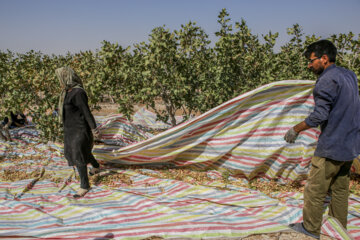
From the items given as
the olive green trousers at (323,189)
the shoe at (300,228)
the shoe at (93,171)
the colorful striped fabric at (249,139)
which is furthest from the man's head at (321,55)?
the shoe at (93,171)

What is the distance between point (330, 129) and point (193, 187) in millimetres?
2090

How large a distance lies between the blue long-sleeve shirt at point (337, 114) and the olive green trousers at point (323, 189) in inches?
4.8

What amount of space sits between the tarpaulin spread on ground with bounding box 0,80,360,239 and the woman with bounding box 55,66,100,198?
0.49 metres

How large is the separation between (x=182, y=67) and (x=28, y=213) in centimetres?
411

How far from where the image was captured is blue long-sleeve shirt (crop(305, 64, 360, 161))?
2.56 m

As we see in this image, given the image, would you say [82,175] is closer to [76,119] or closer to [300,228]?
[76,119]

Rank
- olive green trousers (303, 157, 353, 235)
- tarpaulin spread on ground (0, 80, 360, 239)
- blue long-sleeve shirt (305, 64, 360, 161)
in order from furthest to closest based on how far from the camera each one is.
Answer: tarpaulin spread on ground (0, 80, 360, 239) < olive green trousers (303, 157, 353, 235) < blue long-sleeve shirt (305, 64, 360, 161)

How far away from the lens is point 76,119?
396cm

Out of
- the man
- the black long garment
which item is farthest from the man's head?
the black long garment

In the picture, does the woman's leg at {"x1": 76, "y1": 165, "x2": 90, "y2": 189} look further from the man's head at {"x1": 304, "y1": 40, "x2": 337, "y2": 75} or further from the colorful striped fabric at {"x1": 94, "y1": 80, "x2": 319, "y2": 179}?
the man's head at {"x1": 304, "y1": 40, "x2": 337, "y2": 75}

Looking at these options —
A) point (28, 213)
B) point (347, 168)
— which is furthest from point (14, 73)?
point (347, 168)

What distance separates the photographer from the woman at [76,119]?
3914 mm

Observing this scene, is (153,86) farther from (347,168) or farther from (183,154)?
(347,168)

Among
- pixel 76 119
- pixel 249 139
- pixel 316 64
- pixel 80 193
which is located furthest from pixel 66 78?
pixel 316 64
